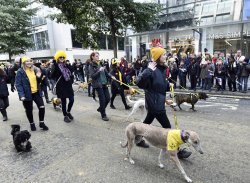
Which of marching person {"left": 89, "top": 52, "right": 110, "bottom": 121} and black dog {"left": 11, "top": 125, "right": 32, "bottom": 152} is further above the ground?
marching person {"left": 89, "top": 52, "right": 110, "bottom": 121}

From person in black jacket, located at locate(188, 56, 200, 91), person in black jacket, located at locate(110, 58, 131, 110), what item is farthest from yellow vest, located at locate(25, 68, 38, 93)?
person in black jacket, located at locate(188, 56, 200, 91)

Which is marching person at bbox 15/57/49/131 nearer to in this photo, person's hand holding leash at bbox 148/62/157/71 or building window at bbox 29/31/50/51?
person's hand holding leash at bbox 148/62/157/71

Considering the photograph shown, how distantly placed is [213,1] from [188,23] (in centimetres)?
233

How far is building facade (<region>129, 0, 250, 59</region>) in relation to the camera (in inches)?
639

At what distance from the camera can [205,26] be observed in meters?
17.7

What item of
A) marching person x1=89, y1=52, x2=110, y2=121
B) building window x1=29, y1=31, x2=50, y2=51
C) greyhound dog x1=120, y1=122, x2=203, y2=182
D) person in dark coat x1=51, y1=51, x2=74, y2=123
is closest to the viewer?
greyhound dog x1=120, y1=122, x2=203, y2=182

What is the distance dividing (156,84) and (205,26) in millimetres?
15409

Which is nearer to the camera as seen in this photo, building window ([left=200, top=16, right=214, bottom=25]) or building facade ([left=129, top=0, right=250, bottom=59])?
building facade ([left=129, top=0, right=250, bottom=59])

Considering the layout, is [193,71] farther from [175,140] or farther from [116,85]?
[175,140]

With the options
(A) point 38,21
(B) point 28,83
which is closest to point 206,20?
(B) point 28,83

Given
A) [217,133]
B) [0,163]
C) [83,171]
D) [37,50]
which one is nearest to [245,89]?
[217,133]

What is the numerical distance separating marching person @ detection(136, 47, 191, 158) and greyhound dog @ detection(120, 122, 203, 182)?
0.23 m

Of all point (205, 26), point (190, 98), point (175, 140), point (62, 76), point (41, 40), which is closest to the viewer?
point (175, 140)

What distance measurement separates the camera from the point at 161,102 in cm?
423
